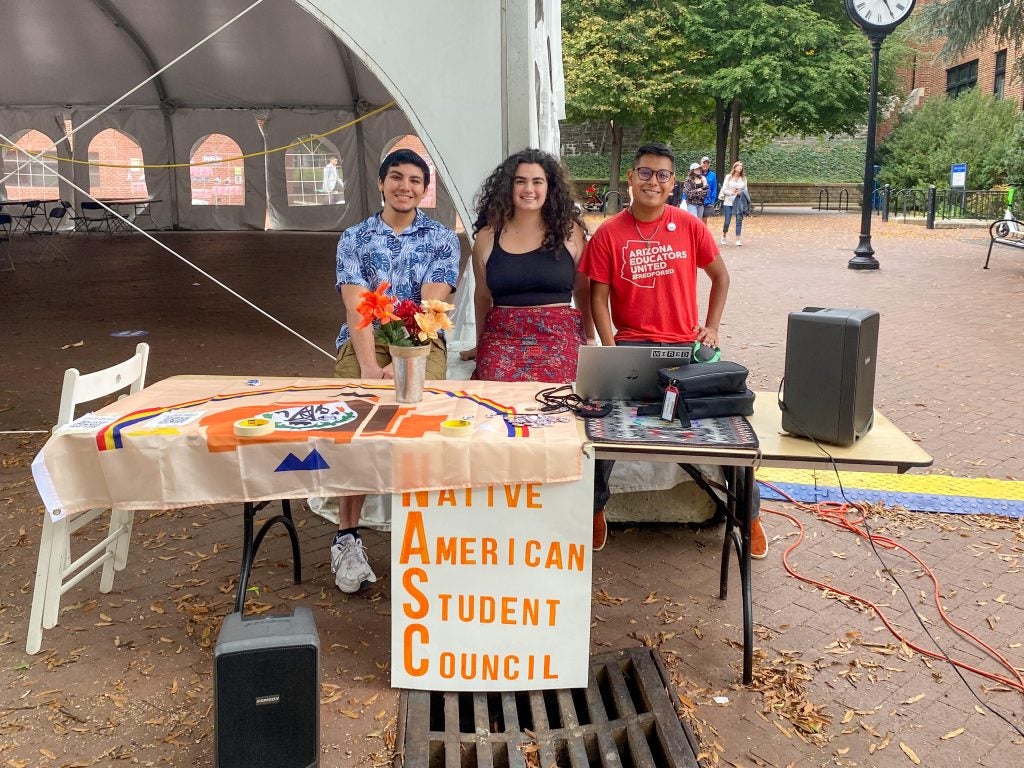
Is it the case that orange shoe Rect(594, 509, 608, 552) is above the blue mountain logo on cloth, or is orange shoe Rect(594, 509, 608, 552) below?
below

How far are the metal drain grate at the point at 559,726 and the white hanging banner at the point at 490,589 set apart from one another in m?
0.07

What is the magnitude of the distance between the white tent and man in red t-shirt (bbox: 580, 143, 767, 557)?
4.75 ft

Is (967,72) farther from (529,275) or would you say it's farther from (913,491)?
(529,275)

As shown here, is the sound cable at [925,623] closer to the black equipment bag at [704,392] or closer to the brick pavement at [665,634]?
the brick pavement at [665,634]

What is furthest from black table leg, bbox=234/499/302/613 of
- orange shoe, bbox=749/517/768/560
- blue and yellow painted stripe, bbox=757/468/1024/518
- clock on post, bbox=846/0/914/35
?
clock on post, bbox=846/0/914/35

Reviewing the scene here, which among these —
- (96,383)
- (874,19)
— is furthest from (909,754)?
(874,19)

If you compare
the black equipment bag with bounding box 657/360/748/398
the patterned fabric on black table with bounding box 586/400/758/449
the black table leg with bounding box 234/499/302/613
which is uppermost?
the black equipment bag with bounding box 657/360/748/398

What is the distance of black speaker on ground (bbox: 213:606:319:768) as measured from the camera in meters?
2.34

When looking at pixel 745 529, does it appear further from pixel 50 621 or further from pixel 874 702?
pixel 50 621

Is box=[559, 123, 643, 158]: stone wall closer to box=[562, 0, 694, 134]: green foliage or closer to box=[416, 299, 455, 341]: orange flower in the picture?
box=[562, 0, 694, 134]: green foliage

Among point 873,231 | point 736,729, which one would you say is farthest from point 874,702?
point 873,231

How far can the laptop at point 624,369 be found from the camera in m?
3.01

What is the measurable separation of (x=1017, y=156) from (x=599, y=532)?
58.8 feet

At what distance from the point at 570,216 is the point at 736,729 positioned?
7.50ft
